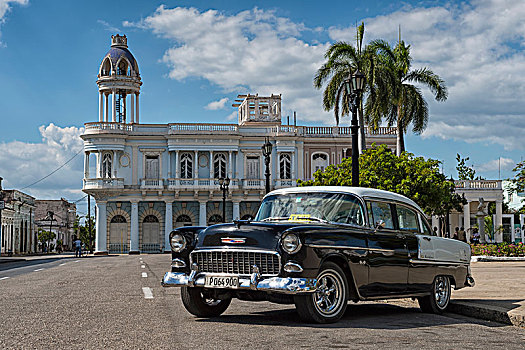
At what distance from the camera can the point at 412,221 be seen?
1039 centimetres

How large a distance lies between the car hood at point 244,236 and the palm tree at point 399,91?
29.5 metres

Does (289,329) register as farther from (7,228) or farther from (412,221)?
(7,228)

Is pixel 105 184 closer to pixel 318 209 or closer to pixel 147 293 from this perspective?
pixel 147 293

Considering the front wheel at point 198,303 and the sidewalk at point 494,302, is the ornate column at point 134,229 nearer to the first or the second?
the sidewalk at point 494,302

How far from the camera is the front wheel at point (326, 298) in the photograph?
8008 mm

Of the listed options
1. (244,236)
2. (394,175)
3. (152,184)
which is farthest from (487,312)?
(152,184)

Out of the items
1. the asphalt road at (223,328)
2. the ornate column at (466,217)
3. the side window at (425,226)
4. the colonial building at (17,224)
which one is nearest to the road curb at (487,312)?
the asphalt road at (223,328)

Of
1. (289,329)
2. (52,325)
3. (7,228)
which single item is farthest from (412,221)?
(7,228)

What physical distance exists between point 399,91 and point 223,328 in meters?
31.7

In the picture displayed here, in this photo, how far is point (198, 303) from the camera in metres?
8.80

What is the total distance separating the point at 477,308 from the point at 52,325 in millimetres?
5805

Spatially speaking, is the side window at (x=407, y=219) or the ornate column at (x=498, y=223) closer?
the side window at (x=407, y=219)

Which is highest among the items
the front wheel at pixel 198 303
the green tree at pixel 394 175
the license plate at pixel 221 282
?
the green tree at pixel 394 175

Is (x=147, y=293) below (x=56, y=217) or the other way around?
below
